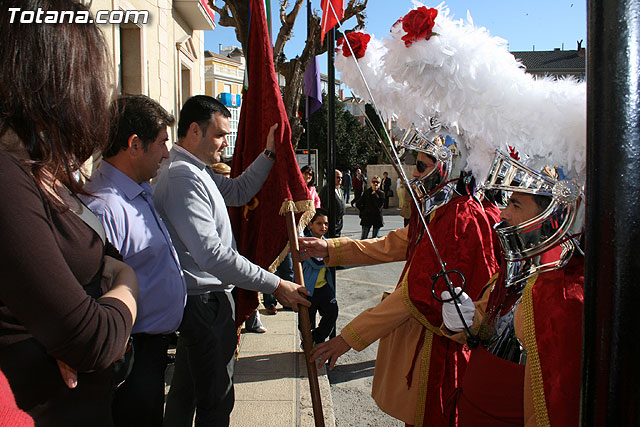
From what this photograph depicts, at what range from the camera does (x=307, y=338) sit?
2.52 meters

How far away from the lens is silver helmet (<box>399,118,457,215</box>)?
260 cm

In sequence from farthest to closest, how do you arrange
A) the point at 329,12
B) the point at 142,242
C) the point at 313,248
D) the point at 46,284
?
the point at 313,248, the point at 329,12, the point at 142,242, the point at 46,284

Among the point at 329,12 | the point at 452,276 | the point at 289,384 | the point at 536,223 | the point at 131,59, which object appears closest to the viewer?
the point at 536,223

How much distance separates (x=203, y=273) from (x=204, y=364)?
45cm

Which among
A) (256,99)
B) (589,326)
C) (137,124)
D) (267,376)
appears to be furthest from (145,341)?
(267,376)

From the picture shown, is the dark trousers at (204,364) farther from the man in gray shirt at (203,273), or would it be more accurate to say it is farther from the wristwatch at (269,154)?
the wristwatch at (269,154)

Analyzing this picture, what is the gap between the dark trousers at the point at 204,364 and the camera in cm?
233

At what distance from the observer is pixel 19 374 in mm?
1025

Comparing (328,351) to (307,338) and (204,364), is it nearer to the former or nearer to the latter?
A: (307,338)

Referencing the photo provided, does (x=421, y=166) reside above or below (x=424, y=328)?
above

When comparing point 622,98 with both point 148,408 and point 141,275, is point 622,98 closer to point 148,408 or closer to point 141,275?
point 141,275

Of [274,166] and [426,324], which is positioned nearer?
[426,324]

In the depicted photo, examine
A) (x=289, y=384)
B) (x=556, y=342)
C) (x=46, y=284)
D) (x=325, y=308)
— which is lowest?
(x=289, y=384)

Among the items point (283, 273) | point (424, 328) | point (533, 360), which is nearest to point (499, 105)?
point (533, 360)
